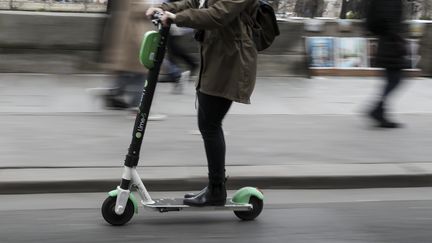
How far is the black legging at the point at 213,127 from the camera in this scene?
4.16 metres

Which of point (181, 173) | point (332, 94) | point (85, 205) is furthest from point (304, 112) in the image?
point (85, 205)

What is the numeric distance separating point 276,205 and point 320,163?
1.01m

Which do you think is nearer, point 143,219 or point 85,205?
point 143,219

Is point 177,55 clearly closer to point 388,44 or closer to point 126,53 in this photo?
point 126,53

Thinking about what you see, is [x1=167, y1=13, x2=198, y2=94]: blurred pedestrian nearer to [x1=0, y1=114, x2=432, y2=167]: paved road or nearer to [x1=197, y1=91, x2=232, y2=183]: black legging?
[x1=0, y1=114, x2=432, y2=167]: paved road

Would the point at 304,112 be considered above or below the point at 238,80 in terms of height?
below

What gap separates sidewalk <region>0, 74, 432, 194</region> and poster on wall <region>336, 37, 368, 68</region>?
1.39 metres

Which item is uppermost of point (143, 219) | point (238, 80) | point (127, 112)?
point (238, 80)

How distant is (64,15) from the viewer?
1002 centimetres

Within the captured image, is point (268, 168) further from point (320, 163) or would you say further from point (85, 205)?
point (85, 205)

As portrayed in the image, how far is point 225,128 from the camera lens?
6.95 meters

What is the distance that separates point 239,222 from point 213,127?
0.78 meters

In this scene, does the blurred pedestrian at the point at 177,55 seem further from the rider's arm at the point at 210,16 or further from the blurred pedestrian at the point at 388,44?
the rider's arm at the point at 210,16

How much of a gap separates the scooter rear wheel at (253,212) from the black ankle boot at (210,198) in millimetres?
234
